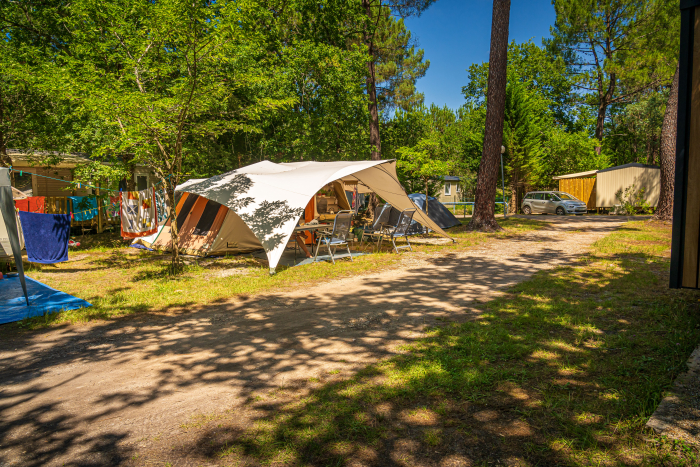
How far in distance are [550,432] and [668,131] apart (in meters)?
13.8

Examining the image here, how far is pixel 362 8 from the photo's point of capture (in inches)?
673

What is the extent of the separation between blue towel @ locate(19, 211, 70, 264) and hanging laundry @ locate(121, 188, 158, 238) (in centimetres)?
301

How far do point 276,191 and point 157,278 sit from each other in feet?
8.92

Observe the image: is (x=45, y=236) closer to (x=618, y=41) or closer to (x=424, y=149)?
(x=424, y=149)

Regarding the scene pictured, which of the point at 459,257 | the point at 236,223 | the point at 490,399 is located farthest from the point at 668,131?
the point at 490,399

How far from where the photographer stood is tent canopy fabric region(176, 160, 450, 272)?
759 centimetres

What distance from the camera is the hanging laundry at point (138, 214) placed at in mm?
10703

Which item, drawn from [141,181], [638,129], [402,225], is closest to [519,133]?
[638,129]

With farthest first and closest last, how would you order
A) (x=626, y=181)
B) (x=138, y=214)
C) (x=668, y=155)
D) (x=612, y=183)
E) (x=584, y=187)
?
(x=584, y=187), (x=612, y=183), (x=626, y=181), (x=668, y=155), (x=138, y=214)

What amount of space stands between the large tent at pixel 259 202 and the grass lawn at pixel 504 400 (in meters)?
4.34

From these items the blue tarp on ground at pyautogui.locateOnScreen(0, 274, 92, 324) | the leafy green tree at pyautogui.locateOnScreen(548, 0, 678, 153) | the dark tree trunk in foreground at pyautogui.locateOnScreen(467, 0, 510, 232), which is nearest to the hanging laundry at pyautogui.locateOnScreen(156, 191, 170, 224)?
the blue tarp on ground at pyautogui.locateOnScreen(0, 274, 92, 324)

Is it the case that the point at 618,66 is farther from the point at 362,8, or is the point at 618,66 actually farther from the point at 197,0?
the point at 197,0

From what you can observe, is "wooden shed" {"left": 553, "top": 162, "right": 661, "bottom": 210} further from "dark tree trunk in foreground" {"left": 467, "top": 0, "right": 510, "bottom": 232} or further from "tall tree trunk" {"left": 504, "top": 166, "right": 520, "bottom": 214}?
"dark tree trunk in foreground" {"left": 467, "top": 0, "right": 510, "bottom": 232}

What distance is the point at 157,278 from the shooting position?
7293 mm
